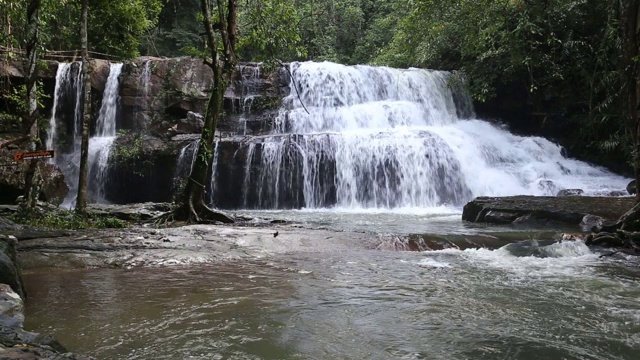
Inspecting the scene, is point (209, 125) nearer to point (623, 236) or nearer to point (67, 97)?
point (623, 236)

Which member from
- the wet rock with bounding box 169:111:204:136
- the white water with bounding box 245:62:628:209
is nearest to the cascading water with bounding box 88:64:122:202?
the wet rock with bounding box 169:111:204:136

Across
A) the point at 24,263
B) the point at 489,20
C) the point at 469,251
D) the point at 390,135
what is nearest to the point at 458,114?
the point at 390,135

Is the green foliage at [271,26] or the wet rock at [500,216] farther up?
the green foliage at [271,26]

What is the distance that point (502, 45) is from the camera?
53.0 feet

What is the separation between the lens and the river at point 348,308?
3283 millimetres

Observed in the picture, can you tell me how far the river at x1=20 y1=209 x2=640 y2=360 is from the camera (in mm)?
3283

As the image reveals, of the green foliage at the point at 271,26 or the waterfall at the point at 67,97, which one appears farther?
the waterfall at the point at 67,97

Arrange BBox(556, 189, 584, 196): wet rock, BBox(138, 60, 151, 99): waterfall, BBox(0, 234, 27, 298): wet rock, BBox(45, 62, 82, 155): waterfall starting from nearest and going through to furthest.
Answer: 1. BBox(0, 234, 27, 298): wet rock
2. BBox(556, 189, 584, 196): wet rock
3. BBox(45, 62, 82, 155): waterfall
4. BBox(138, 60, 151, 99): waterfall

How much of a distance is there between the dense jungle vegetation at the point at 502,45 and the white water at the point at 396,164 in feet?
5.39

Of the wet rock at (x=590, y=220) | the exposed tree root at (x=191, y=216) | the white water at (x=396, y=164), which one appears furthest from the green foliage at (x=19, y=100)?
the wet rock at (x=590, y=220)

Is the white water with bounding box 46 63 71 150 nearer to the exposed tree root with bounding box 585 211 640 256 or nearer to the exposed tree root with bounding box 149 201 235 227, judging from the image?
the exposed tree root with bounding box 149 201 235 227

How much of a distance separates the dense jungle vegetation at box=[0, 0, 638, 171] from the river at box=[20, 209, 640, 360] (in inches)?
170

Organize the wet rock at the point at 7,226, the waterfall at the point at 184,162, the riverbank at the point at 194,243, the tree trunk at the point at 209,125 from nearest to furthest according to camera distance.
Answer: the riverbank at the point at 194,243 → the wet rock at the point at 7,226 → the tree trunk at the point at 209,125 → the waterfall at the point at 184,162

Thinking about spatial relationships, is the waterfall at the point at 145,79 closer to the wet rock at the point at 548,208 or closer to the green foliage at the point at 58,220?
the green foliage at the point at 58,220
